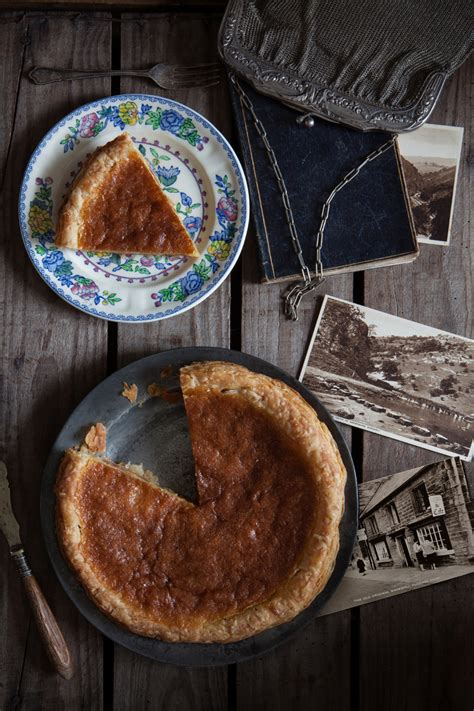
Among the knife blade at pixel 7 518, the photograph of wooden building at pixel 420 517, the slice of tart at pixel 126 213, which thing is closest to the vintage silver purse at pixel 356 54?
the slice of tart at pixel 126 213

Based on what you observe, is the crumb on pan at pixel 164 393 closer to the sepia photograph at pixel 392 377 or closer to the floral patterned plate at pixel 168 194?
the floral patterned plate at pixel 168 194

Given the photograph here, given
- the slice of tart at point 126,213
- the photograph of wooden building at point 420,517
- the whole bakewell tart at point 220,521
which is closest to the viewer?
the whole bakewell tart at point 220,521

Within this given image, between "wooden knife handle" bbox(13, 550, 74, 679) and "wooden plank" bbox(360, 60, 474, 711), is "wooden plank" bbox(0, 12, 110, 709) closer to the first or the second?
"wooden knife handle" bbox(13, 550, 74, 679)

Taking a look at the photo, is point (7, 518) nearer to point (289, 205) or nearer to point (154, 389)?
point (154, 389)

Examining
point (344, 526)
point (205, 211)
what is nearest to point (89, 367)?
point (205, 211)

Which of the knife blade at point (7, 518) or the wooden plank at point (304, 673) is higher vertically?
the knife blade at point (7, 518)

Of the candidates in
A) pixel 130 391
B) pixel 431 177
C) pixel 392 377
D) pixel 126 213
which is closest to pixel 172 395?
pixel 130 391

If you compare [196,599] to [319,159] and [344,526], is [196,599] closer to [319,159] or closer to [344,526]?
[344,526]
